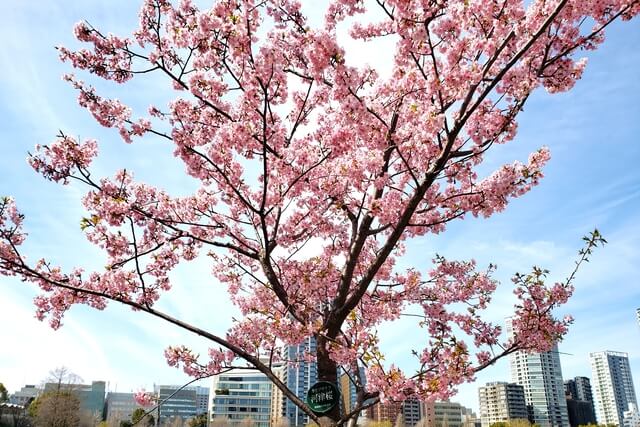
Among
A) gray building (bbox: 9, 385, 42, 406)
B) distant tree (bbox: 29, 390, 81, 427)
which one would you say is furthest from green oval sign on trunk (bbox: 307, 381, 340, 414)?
gray building (bbox: 9, 385, 42, 406)

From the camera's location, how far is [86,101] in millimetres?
6387

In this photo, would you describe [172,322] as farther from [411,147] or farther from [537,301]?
[537,301]

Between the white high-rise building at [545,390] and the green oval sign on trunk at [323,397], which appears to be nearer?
the green oval sign on trunk at [323,397]

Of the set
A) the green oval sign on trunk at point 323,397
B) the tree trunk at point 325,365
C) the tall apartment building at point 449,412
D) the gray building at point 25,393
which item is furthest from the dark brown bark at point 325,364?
the gray building at point 25,393

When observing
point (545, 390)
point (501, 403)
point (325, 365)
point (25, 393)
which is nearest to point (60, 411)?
point (325, 365)

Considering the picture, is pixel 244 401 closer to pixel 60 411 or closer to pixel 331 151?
pixel 60 411

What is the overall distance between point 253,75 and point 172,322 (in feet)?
11.4

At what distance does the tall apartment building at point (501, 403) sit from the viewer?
152125mm

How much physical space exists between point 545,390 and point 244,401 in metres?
151

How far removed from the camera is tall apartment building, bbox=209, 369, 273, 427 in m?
87.0

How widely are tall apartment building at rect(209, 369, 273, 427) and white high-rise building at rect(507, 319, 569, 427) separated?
131 meters

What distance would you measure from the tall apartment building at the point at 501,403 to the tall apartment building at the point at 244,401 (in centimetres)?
9690

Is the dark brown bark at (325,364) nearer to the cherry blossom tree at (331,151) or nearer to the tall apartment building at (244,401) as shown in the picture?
the cherry blossom tree at (331,151)

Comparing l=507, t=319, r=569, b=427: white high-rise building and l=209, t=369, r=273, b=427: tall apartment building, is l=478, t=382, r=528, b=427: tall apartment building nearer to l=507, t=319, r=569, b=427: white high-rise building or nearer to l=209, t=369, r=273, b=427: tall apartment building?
l=507, t=319, r=569, b=427: white high-rise building
